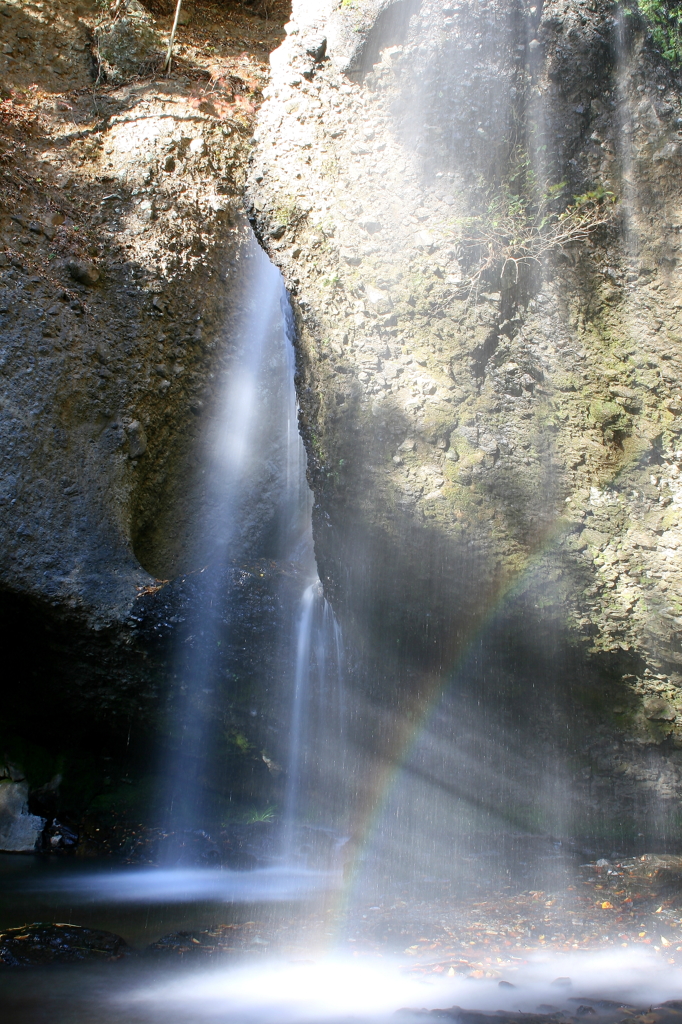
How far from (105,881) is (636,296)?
6.92 m

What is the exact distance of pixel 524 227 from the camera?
18.0 ft

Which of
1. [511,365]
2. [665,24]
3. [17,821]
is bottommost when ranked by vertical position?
[17,821]

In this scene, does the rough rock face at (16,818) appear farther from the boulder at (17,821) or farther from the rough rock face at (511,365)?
the rough rock face at (511,365)

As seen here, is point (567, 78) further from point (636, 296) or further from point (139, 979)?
point (139, 979)

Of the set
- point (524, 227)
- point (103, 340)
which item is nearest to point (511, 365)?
point (524, 227)

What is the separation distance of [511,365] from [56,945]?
5264 mm

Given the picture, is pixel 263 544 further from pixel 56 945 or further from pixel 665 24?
pixel 665 24

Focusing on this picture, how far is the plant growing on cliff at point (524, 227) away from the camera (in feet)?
17.6

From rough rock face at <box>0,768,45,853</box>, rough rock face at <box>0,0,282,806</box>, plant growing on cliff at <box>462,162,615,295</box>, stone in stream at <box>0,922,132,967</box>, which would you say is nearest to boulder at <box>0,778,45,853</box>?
rough rock face at <box>0,768,45,853</box>

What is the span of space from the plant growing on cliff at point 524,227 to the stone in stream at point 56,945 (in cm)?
551

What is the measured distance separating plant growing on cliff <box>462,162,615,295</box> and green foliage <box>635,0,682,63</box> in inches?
53.4

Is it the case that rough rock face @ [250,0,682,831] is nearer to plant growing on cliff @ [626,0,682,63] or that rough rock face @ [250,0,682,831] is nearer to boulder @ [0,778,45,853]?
plant growing on cliff @ [626,0,682,63]

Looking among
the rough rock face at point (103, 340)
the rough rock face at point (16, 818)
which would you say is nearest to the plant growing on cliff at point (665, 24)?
the rough rock face at point (103, 340)

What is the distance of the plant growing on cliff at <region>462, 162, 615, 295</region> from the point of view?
17.6 ft
